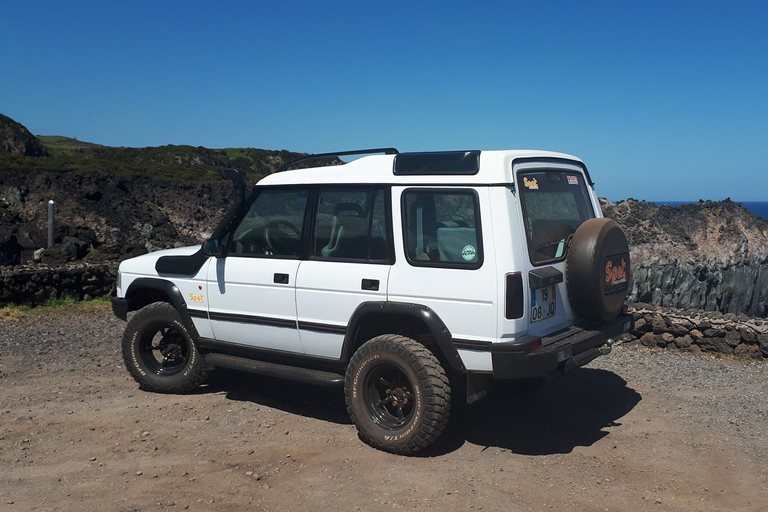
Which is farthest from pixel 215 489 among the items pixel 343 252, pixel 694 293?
pixel 694 293

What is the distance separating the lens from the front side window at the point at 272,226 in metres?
5.96

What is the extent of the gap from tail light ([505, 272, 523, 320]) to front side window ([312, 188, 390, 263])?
1049mm

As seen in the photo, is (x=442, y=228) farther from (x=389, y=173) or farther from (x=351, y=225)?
(x=351, y=225)

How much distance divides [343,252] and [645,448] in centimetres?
283

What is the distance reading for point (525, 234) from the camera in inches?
196

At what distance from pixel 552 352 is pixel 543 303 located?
38cm

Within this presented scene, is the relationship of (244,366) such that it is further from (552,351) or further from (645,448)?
(645,448)

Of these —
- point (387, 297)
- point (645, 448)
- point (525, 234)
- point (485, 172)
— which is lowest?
point (645, 448)

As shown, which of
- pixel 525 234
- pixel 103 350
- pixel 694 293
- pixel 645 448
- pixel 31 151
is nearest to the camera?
pixel 525 234

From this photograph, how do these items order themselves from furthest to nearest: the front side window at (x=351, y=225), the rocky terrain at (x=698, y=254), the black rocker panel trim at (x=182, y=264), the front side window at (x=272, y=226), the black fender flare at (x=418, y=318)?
the rocky terrain at (x=698, y=254), the black rocker panel trim at (x=182, y=264), the front side window at (x=272, y=226), the front side window at (x=351, y=225), the black fender flare at (x=418, y=318)

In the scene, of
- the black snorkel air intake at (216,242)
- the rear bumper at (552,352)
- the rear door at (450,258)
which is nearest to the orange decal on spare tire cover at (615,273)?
the rear bumper at (552,352)

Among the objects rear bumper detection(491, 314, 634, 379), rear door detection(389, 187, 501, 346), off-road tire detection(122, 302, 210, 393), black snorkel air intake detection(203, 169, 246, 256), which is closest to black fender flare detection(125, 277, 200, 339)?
off-road tire detection(122, 302, 210, 393)

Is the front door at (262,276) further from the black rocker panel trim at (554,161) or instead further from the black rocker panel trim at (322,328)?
the black rocker panel trim at (554,161)

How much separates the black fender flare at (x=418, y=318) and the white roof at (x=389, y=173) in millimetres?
963
